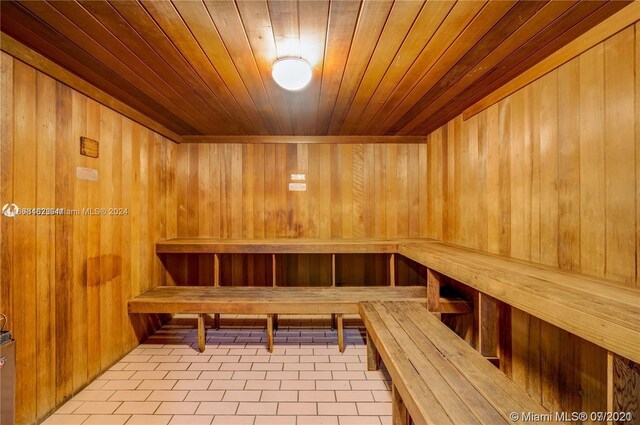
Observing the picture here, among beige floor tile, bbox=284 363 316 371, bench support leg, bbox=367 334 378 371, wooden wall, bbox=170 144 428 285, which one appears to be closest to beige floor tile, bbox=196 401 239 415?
beige floor tile, bbox=284 363 316 371

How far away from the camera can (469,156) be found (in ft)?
9.70

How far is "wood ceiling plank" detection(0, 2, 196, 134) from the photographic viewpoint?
1562 millimetres

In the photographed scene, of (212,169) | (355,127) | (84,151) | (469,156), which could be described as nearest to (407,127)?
(355,127)

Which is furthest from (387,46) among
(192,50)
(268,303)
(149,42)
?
(268,303)

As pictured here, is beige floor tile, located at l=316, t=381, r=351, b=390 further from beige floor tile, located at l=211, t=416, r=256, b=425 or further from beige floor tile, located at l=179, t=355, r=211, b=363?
beige floor tile, located at l=179, t=355, r=211, b=363

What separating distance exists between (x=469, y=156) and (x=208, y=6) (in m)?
2.63

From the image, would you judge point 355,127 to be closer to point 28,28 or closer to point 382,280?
point 382,280

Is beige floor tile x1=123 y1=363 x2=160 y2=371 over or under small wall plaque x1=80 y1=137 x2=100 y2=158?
under

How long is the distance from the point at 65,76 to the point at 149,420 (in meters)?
2.55

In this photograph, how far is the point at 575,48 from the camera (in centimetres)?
172

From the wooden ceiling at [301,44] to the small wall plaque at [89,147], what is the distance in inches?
18.8

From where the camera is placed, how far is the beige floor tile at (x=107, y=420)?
78.6 inches

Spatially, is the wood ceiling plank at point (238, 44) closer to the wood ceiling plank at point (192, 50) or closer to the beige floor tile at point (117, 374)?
the wood ceiling plank at point (192, 50)

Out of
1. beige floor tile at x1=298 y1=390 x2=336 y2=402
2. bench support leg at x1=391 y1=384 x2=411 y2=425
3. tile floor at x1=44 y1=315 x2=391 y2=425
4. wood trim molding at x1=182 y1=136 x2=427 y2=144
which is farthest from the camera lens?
wood trim molding at x1=182 y1=136 x2=427 y2=144
